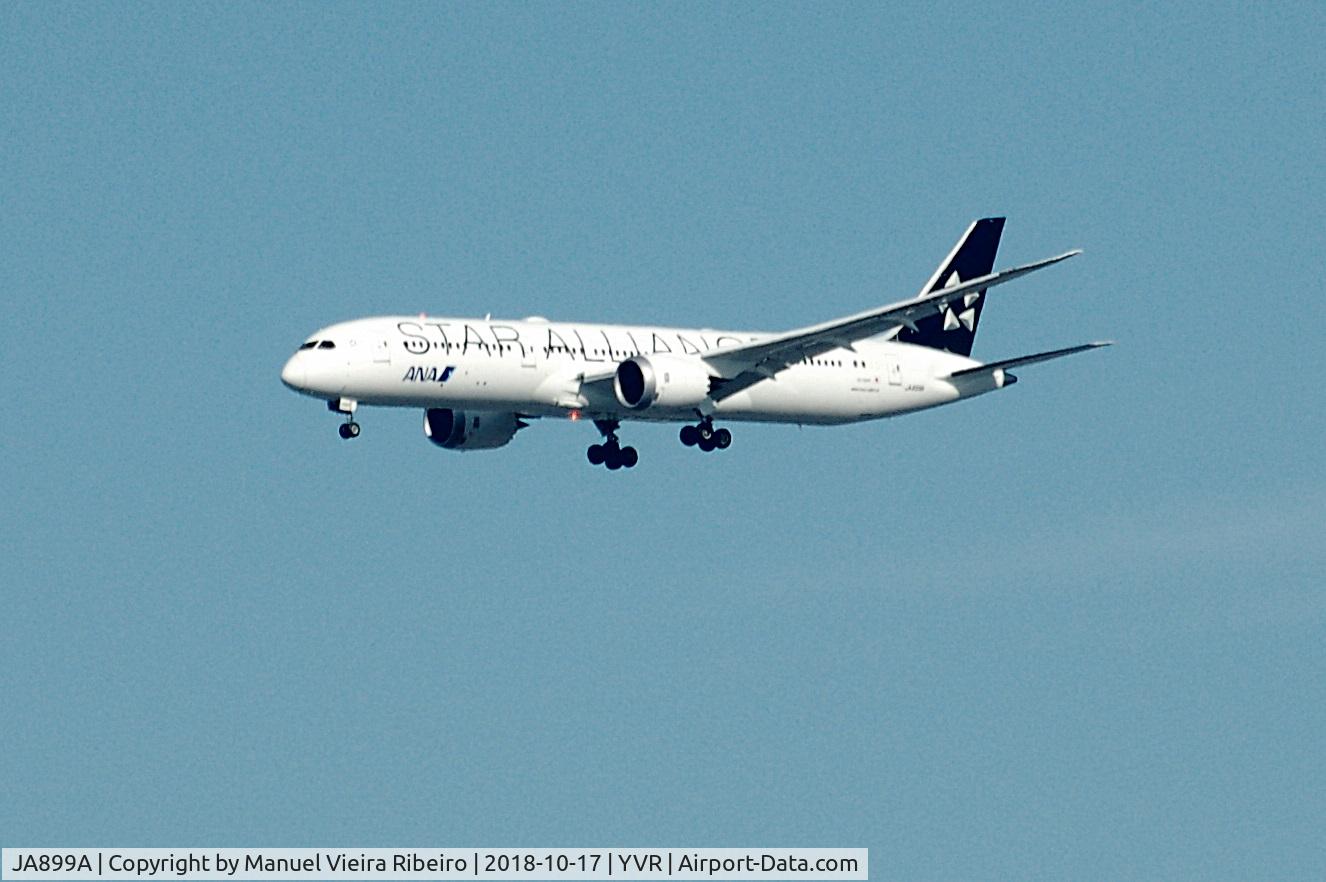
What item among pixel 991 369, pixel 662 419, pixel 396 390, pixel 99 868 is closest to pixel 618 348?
pixel 662 419

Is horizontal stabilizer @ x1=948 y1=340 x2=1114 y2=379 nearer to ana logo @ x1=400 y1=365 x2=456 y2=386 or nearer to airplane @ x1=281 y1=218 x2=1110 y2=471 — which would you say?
airplane @ x1=281 y1=218 x2=1110 y2=471

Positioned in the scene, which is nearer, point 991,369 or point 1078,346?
point 1078,346

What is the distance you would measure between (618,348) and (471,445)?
723 centimetres

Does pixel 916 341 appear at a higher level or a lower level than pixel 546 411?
higher

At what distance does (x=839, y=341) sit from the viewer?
3046 inches

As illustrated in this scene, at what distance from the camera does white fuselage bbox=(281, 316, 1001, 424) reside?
2837 inches

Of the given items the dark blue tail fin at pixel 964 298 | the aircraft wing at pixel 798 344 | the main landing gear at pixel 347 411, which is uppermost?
the dark blue tail fin at pixel 964 298

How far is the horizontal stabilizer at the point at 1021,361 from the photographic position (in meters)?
77.3

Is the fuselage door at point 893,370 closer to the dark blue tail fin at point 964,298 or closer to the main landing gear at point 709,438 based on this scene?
the dark blue tail fin at point 964,298

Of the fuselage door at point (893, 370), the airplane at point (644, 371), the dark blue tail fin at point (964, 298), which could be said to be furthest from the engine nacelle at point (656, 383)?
the dark blue tail fin at point (964, 298)

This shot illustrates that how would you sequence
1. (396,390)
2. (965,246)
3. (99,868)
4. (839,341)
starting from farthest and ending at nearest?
(965,246), (839,341), (396,390), (99,868)

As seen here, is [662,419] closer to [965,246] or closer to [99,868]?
[965,246]

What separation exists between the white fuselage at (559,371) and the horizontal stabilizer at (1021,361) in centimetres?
48

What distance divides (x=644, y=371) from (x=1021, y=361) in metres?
12.7
